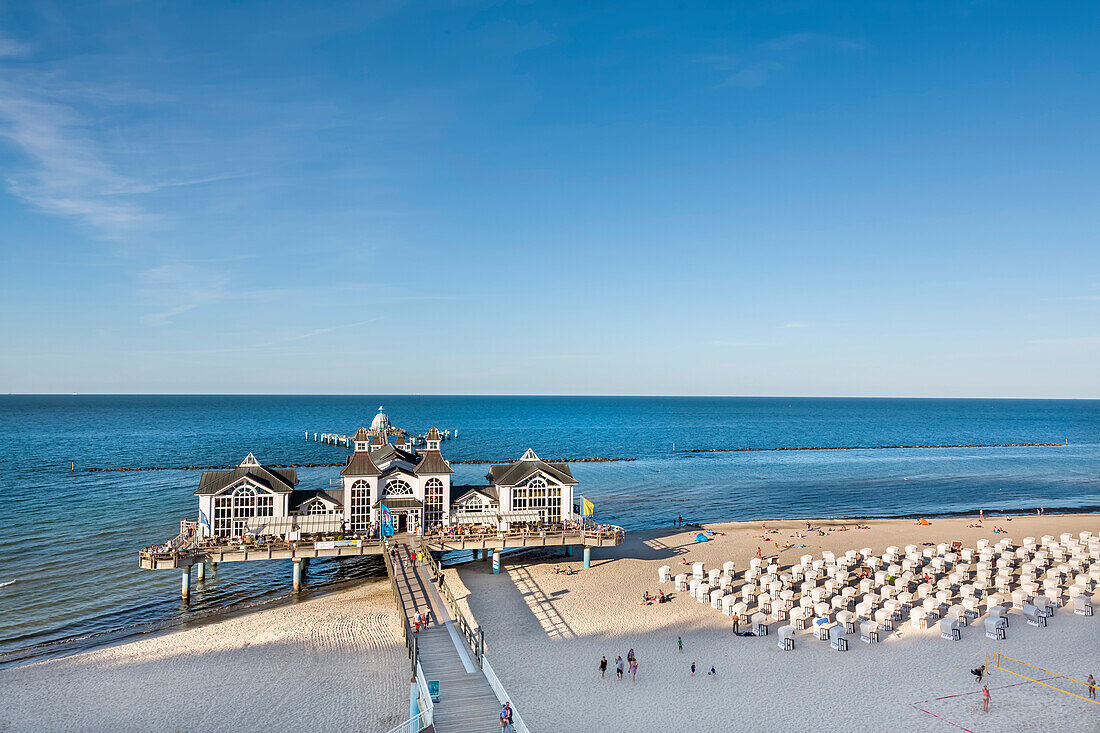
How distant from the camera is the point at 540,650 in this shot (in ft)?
92.5

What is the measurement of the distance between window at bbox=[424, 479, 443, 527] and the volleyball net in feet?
92.6

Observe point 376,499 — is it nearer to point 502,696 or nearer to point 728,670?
point 502,696

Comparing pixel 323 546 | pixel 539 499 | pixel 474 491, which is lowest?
pixel 323 546

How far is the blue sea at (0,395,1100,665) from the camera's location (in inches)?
1432

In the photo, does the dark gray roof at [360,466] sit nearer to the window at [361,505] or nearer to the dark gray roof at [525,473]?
the window at [361,505]

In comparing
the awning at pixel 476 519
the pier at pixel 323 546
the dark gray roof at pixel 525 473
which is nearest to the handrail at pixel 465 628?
the pier at pixel 323 546

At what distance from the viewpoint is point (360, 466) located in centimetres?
4134

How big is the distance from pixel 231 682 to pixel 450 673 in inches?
358

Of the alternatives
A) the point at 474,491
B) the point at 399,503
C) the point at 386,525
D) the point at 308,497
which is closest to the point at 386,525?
the point at 386,525

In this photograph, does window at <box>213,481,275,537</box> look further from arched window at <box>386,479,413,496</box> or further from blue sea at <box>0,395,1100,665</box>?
arched window at <box>386,479,413,496</box>

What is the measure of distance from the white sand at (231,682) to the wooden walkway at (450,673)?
5.36ft

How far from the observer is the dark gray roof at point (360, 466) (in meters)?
40.8

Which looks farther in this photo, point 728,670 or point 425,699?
point 728,670

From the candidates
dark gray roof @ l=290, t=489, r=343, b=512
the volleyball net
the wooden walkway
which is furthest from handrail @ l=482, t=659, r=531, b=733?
dark gray roof @ l=290, t=489, r=343, b=512
